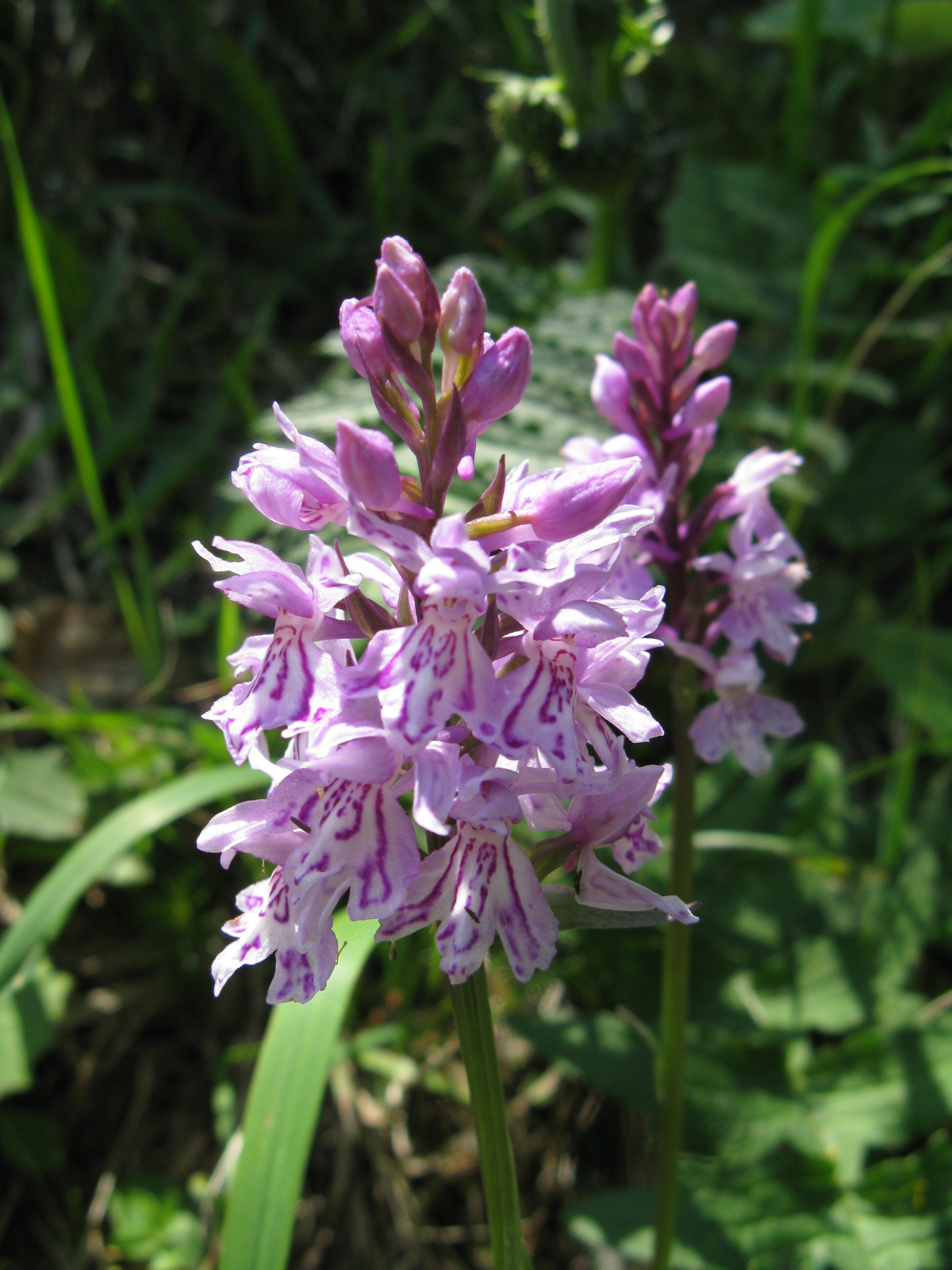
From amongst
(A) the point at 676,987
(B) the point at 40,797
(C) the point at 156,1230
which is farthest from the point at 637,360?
(C) the point at 156,1230

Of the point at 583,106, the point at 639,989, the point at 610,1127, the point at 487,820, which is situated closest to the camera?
the point at 487,820

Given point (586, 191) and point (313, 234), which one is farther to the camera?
point (313, 234)

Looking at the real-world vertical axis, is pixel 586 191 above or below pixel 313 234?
below

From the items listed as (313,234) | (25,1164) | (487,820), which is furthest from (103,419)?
(487,820)

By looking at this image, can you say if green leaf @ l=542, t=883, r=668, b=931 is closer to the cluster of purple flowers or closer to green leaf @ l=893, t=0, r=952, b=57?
the cluster of purple flowers

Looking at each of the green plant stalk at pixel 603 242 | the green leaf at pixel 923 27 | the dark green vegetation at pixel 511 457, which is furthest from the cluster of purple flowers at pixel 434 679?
the green leaf at pixel 923 27

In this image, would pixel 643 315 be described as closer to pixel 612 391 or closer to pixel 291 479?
pixel 612 391

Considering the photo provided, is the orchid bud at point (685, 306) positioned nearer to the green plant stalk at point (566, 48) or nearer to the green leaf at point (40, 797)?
the green plant stalk at point (566, 48)

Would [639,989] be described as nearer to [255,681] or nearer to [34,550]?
[255,681]

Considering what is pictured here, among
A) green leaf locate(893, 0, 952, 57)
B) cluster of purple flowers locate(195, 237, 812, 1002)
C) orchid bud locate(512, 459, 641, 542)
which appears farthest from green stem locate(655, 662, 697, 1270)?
green leaf locate(893, 0, 952, 57)
